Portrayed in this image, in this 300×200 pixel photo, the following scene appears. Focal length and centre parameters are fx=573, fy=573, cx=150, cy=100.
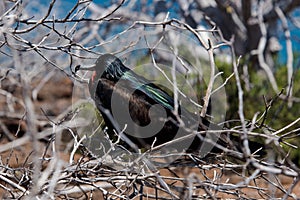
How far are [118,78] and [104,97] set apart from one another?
154 mm

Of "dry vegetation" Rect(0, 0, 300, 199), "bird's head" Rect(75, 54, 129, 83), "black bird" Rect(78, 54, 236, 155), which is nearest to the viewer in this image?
"dry vegetation" Rect(0, 0, 300, 199)

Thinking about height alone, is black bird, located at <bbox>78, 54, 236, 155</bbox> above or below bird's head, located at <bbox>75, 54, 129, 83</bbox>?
below

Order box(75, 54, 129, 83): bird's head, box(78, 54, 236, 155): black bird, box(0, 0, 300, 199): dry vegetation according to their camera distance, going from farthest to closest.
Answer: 1. box(75, 54, 129, 83): bird's head
2. box(78, 54, 236, 155): black bird
3. box(0, 0, 300, 199): dry vegetation

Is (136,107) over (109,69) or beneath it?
beneath

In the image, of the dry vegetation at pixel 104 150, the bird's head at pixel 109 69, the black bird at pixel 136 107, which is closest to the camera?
the dry vegetation at pixel 104 150

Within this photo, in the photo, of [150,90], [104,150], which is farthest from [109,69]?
[104,150]

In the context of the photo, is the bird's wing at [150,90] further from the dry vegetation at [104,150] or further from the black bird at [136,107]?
the dry vegetation at [104,150]

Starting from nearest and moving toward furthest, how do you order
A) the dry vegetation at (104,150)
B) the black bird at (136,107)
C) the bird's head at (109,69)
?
the dry vegetation at (104,150) → the black bird at (136,107) → the bird's head at (109,69)

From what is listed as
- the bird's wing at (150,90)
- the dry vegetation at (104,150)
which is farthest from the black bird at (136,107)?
the dry vegetation at (104,150)

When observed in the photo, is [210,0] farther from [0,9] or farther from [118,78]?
[0,9]

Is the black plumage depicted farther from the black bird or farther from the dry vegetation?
the dry vegetation

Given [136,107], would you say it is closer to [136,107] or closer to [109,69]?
[136,107]

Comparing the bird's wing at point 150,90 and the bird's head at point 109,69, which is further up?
the bird's head at point 109,69

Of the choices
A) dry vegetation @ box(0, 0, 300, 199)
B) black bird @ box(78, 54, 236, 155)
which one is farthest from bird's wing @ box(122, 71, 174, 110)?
dry vegetation @ box(0, 0, 300, 199)
